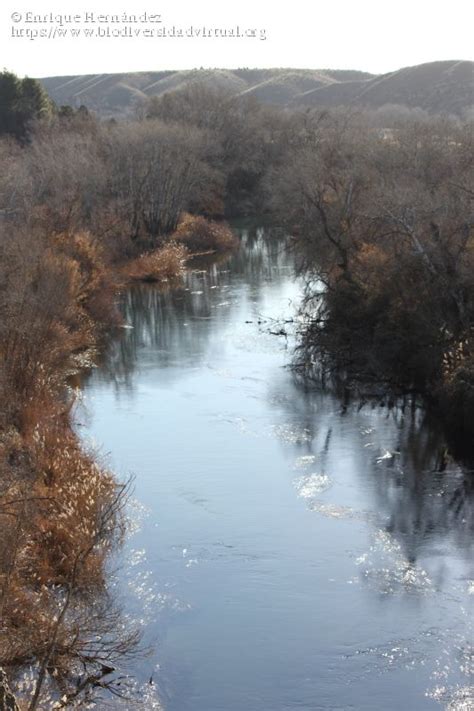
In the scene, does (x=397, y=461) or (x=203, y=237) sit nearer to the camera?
(x=397, y=461)

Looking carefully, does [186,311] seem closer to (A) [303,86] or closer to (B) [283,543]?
(B) [283,543]

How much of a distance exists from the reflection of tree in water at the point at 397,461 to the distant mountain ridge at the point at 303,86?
71.6 meters

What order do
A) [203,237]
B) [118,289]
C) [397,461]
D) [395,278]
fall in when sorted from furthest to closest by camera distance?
[203,237] < [118,289] < [395,278] < [397,461]

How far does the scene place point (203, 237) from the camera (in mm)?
48438

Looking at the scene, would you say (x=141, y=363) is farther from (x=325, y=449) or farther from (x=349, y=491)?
(x=349, y=491)

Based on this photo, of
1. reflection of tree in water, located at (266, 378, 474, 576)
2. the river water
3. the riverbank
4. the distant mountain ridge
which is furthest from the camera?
the distant mountain ridge

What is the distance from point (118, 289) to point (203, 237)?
40.1 feet

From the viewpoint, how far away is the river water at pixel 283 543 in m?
11.6

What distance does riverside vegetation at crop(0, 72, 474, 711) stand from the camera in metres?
12.1

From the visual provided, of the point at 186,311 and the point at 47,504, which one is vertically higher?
the point at 47,504

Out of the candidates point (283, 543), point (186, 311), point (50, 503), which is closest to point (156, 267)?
point (186, 311)

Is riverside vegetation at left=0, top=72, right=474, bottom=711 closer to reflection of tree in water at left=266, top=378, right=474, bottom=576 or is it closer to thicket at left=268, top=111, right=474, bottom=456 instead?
thicket at left=268, top=111, right=474, bottom=456

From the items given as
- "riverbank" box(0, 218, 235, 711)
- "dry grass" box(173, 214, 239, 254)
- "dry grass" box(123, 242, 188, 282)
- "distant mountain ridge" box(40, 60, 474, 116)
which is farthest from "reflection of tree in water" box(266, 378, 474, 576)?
"distant mountain ridge" box(40, 60, 474, 116)

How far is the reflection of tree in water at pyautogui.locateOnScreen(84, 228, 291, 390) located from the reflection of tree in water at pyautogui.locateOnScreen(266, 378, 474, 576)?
4687mm
